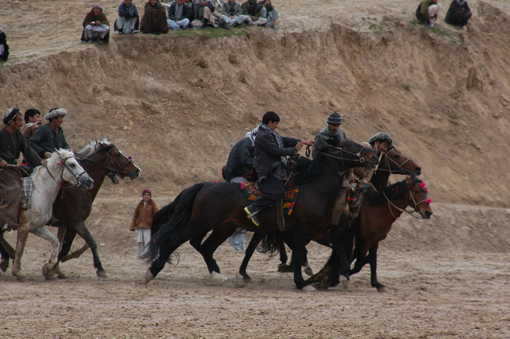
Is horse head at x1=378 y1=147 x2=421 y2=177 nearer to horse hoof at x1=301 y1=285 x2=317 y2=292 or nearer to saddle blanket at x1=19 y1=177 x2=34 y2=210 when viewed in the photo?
horse hoof at x1=301 y1=285 x2=317 y2=292

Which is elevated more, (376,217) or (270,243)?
(376,217)

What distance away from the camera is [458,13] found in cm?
2244

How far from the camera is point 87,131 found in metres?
15.8

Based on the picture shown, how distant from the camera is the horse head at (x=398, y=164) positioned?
8.83 meters

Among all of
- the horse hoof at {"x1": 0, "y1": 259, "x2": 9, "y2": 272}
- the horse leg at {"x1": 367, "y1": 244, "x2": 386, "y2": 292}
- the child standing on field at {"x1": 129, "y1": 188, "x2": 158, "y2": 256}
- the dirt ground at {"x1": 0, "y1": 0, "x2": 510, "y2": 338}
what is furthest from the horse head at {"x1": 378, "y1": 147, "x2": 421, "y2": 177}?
the horse hoof at {"x1": 0, "y1": 259, "x2": 9, "y2": 272}

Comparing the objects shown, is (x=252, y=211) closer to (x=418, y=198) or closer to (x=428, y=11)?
(x=418, y=198)

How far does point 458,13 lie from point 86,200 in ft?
61.6

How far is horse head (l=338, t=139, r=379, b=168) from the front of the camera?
8102 millimetres

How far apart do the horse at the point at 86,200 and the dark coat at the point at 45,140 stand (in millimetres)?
473

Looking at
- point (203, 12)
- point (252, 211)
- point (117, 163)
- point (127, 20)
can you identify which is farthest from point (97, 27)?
point (252, 211)

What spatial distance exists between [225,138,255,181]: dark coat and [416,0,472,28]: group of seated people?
15.5 metres

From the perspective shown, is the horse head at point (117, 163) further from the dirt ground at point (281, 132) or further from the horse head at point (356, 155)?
the horse head at point (356, 155)

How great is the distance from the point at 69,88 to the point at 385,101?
1115 centimetres

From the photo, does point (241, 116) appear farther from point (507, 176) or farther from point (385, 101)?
point (507, 176)
